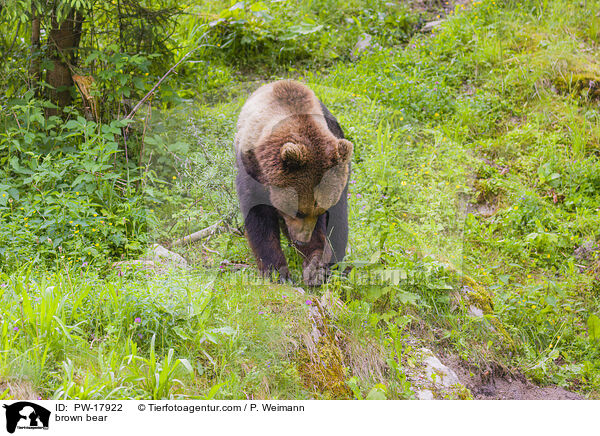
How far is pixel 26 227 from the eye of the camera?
4.38 m

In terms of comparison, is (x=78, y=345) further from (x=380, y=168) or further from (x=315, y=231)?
(x=380, y=168)

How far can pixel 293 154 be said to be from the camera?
3.72m

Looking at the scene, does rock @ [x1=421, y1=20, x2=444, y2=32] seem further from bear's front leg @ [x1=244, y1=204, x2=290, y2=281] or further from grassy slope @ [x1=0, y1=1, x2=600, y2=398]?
bear's front leg @ [x1=244, y1=204, x2=290, y2=281]

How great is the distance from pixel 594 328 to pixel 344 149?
8.92 feet

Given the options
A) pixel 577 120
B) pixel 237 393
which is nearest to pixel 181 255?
pixel 237 393

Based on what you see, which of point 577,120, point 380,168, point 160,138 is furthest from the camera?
point 577,120

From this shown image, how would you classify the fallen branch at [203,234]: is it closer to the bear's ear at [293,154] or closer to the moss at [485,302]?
the bear's ear at [293,154]

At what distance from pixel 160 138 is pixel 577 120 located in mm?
5416

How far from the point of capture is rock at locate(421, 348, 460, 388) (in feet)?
12.1

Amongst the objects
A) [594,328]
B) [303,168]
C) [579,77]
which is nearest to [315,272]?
[303,168]

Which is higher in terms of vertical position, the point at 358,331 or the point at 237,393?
the point at 237,393

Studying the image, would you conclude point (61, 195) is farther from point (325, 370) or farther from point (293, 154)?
point (325, 370)
